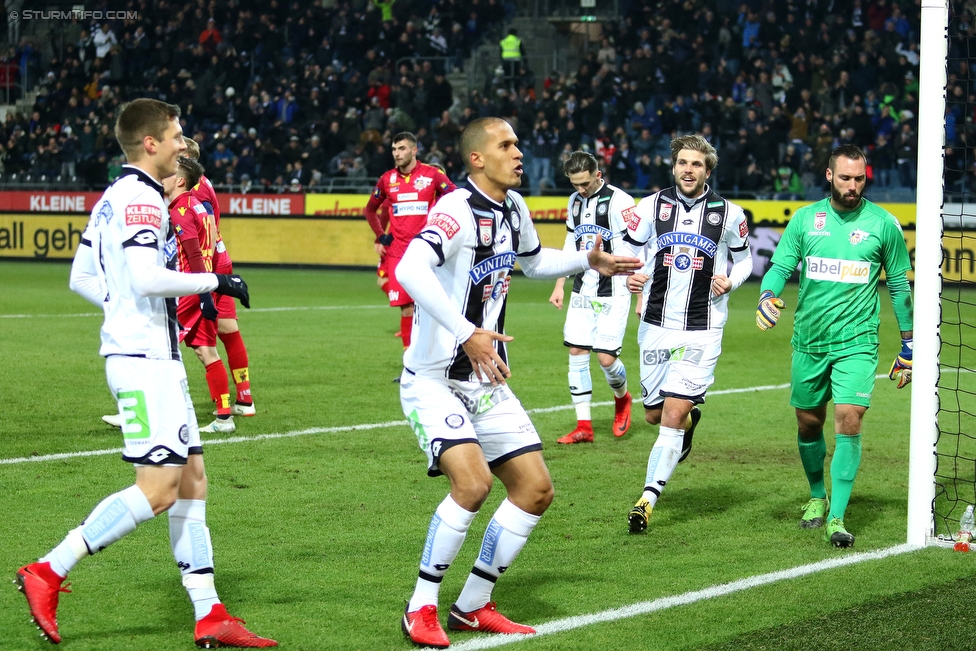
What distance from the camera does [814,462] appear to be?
279 inches

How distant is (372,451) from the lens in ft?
29.4

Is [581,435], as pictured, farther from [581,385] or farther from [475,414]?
[475,414]

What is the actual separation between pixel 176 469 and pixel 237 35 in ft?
103

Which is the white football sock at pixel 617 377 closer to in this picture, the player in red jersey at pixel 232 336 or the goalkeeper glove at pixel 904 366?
the player in red jersey at pixel 232 336

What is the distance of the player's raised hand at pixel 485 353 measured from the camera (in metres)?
4.74

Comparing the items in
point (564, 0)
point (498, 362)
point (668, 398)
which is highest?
point (564, 0)

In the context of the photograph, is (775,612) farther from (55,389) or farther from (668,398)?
(55,389)

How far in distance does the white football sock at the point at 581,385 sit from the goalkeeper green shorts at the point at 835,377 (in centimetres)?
295

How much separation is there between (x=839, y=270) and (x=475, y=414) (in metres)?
2.69

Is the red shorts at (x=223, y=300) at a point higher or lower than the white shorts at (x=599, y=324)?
higher

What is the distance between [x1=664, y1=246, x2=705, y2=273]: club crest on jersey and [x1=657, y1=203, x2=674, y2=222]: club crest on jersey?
0.68ft

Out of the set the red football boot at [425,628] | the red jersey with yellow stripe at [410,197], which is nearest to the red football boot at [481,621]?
the red football boot at [425,628]

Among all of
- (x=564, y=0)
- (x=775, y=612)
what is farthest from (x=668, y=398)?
(x=564, y=0)

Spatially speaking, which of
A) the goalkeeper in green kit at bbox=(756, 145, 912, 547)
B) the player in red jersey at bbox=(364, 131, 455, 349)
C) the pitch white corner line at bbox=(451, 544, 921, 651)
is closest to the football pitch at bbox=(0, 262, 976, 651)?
the pitch white corner line at bbox=(451, 544, 921, 651)
